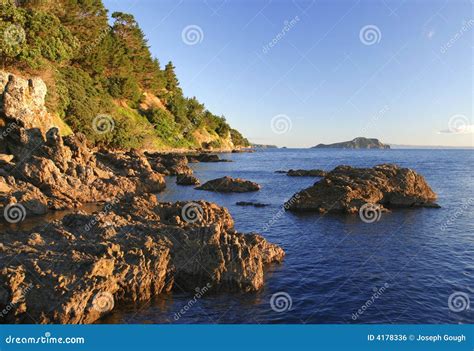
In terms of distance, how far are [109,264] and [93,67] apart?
11324 centimetres

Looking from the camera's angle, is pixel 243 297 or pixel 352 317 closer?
pixel 352 317

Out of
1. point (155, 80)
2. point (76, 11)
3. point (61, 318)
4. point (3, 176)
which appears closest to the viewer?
point (61, 318)

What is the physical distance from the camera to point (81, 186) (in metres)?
51.7

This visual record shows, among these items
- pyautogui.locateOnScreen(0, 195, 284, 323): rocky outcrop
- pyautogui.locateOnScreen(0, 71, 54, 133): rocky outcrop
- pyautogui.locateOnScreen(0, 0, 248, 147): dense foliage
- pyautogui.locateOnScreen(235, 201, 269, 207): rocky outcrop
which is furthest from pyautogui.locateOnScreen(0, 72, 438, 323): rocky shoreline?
pyautogui.locateOnScreen(0, 0, 248, 147): dense foliage

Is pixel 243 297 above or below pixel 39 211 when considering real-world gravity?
below

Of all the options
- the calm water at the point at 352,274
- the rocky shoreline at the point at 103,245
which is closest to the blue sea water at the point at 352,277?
the calm water at the point at 352,274

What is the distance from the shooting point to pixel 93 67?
12038 cm

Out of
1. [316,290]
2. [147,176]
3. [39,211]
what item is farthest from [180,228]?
[147,176]

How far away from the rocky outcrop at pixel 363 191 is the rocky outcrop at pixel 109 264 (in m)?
20.6

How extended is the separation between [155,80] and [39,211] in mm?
138369

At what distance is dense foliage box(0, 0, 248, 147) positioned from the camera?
7788 centimetres

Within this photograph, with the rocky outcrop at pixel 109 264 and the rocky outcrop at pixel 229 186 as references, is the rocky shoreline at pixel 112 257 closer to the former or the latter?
the rocky outcrop at pixel 109 264

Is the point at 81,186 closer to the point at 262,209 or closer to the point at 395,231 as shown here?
the point at 262,209

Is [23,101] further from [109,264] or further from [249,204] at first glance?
[109,264]
